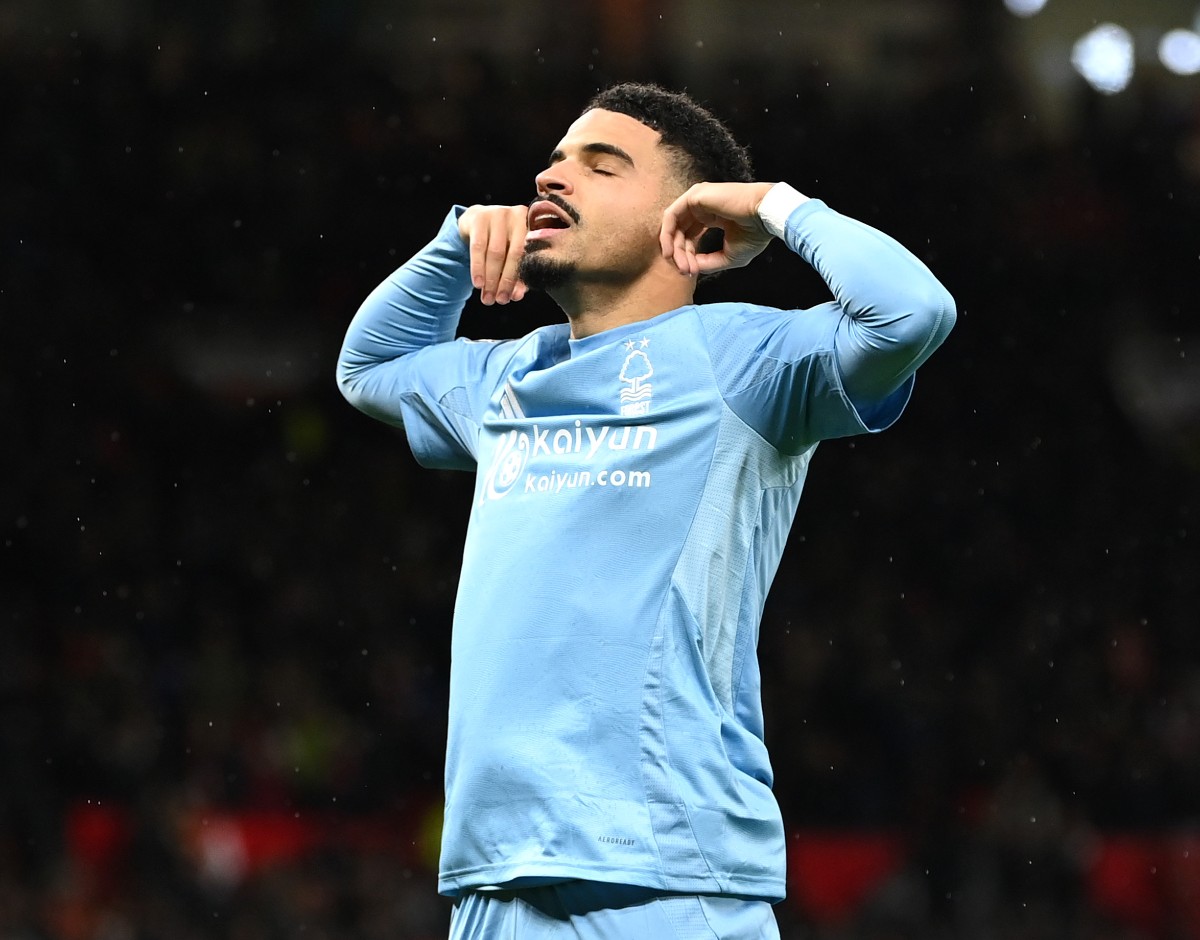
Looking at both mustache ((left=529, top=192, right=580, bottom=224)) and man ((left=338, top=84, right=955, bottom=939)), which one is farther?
mustache ((left=529, top=192, right=580, bottom=224))

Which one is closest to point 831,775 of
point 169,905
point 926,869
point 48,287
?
point 926,869

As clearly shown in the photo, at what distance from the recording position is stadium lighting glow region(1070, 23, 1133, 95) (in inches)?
477

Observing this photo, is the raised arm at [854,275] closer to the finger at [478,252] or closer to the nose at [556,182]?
the nose at [556,182]

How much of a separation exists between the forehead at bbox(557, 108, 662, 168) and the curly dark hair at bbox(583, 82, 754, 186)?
0.03m

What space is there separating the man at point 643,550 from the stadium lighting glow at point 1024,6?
10.0 meters

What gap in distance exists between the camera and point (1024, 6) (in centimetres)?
1239

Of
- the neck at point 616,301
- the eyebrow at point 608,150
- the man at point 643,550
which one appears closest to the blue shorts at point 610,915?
the man at point 643,550

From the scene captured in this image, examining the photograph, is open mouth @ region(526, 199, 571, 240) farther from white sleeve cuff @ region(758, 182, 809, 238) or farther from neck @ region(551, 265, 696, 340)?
white sleeve cuff @ region(758, 182, 809, 238)

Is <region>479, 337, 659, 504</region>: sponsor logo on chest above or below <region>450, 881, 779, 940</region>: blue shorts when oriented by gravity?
above

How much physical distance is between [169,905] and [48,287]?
13.7 ft

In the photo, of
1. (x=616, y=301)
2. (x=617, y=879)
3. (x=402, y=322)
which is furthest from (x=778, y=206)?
(x=617, y=879)

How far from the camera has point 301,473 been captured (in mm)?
10289

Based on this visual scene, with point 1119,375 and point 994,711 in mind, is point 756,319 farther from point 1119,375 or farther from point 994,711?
point 1119,375

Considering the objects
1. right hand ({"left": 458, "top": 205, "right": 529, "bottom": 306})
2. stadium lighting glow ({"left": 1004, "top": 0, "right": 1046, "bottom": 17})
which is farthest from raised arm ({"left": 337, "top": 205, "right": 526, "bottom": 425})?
stadium lighting glow ({"left": 1004, "top": 0, "right": 1046, "bottom": 17})
